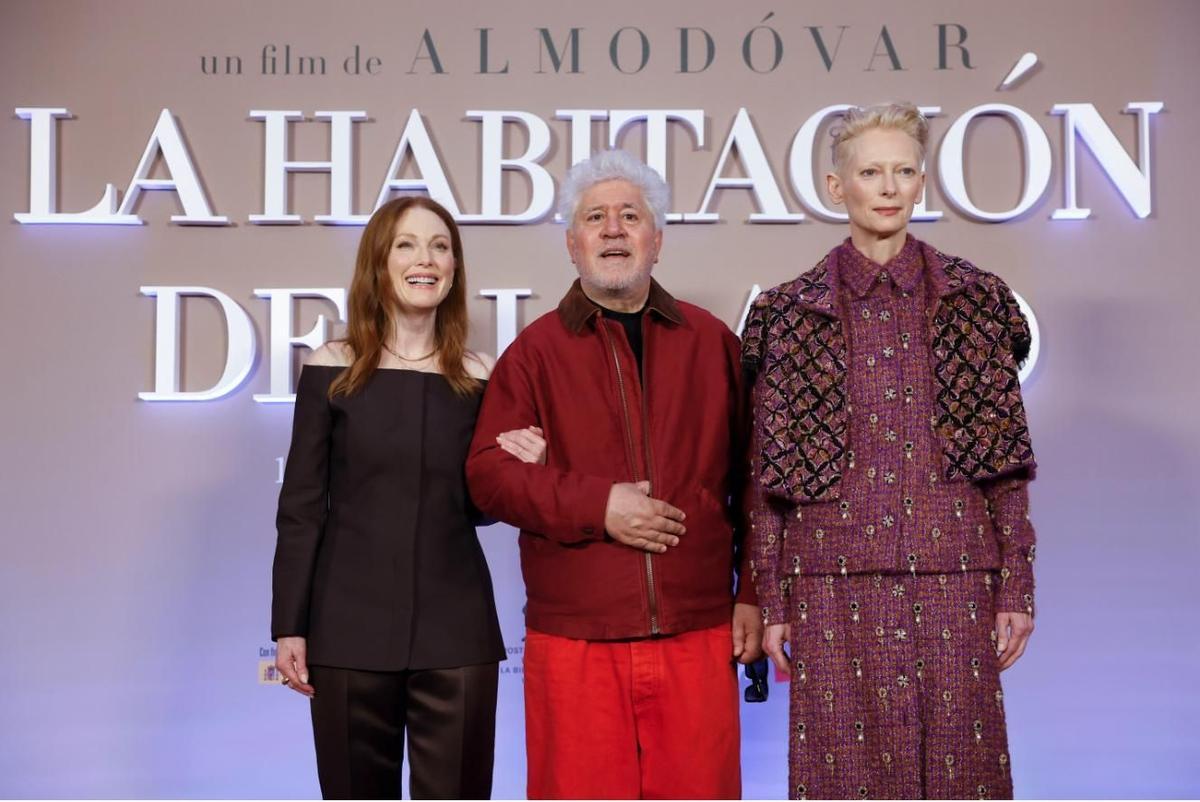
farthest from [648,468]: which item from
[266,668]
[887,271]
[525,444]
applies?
[266,668]

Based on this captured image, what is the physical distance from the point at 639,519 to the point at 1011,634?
70cm

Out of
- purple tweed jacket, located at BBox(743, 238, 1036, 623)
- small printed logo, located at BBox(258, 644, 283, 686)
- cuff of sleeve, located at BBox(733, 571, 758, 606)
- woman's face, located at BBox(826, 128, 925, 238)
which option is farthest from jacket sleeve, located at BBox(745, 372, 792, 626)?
small printed logo, located at BBox(258, 644, 283, 686)

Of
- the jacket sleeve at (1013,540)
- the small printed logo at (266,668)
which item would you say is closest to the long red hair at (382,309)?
the jacket sleeve at (1013,540)

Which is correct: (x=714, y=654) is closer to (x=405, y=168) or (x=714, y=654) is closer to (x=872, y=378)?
(x=872, y=378)

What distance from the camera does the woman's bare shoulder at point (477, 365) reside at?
256 cm

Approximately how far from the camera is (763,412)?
2.24 metres

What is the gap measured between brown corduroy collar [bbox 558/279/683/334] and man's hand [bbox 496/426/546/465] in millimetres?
257

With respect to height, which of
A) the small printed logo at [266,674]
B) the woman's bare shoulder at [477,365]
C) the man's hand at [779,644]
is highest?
the woman's bare shoulder at [477,365]

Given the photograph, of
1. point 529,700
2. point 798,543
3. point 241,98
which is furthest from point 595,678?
point 241,98

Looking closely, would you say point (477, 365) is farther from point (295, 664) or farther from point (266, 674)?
point (266, 674)

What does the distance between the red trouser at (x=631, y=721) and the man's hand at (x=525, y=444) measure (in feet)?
1.18

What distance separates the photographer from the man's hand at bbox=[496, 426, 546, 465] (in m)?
2.32

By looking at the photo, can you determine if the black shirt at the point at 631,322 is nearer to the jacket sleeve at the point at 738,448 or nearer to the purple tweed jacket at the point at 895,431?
the jacket sleeve at the point at 738,448

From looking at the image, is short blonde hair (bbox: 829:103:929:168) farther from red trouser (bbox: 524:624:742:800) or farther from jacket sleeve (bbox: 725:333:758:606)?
red trouser (bbox: 524:624:742:800)
